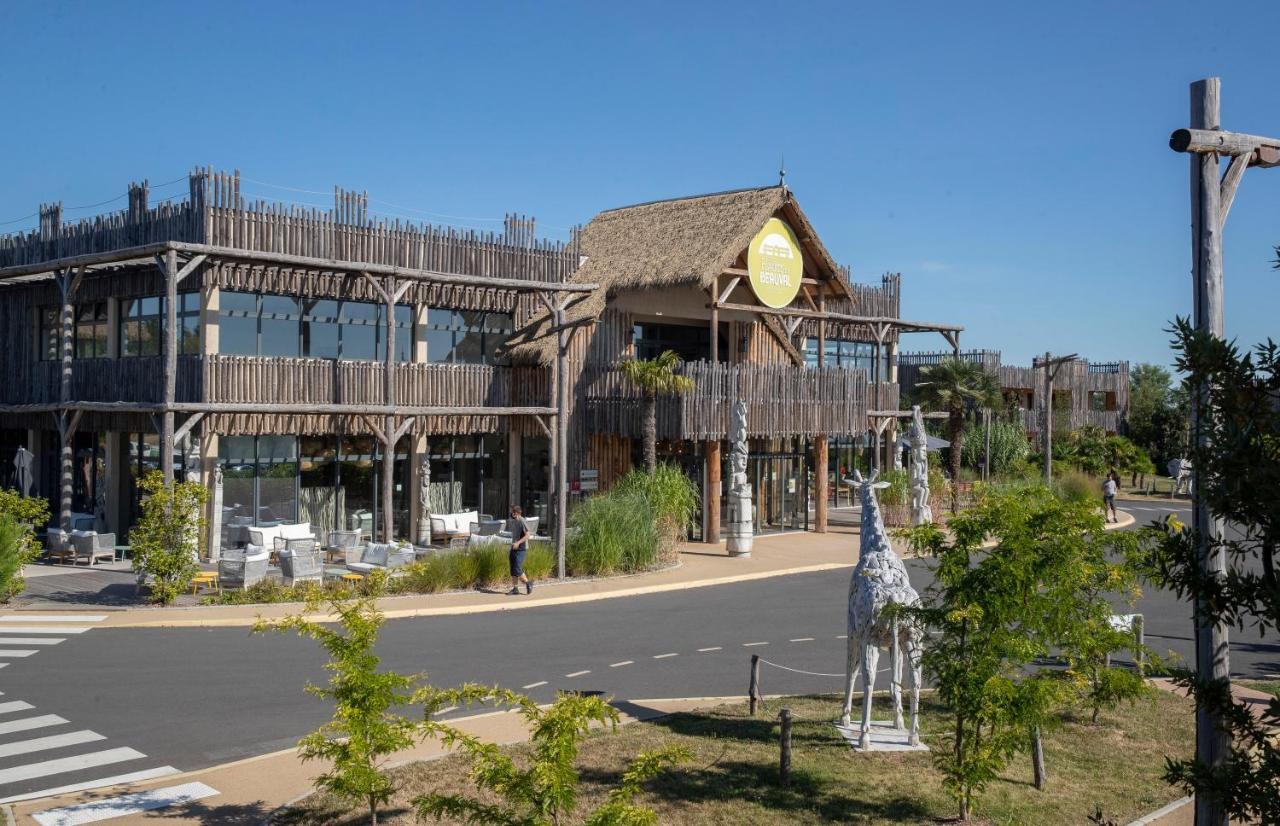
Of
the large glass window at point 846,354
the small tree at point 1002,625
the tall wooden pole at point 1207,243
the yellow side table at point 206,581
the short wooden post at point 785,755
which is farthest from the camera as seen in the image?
the large glass window at point 846,354

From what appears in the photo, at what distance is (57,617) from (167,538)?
2.03m

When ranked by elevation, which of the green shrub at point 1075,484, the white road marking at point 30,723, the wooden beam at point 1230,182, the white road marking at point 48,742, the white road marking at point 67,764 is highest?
the wooden beam at point 1230,182

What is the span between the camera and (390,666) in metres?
14.8

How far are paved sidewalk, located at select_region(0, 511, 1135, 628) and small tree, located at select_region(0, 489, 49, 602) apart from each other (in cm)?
68

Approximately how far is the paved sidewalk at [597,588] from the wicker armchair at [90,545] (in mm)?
4239

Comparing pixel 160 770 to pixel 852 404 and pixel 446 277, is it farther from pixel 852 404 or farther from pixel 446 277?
pixel 852 404

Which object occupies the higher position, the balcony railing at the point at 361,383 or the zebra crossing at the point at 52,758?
the balcony railing at the point at 361,383

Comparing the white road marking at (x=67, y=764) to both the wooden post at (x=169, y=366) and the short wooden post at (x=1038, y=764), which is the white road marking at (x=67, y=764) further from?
the wooden post at (x=169, y=366)

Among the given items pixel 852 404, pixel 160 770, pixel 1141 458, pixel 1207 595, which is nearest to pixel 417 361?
pixel 852 404

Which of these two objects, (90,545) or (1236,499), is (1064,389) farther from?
(1236,499)

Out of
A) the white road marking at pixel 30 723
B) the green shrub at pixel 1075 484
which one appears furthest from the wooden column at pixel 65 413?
the green shrub at pixel 1075 484

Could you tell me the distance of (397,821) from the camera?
362 inches

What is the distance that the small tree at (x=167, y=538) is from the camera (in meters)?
18.7

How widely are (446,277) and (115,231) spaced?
6996 mm
